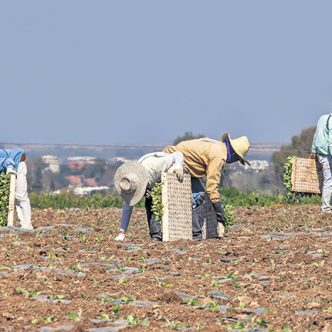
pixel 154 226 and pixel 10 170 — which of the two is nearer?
pixel 154 226

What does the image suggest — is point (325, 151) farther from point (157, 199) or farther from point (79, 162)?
point (79, 162)

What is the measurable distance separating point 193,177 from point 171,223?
721 mm

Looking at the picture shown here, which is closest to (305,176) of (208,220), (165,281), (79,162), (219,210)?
(208,220)

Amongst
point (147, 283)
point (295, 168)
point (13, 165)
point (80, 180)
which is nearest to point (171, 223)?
point (13, 165)

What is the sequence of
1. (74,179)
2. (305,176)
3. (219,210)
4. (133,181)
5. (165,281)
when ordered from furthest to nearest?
(74,179)
(305,176)
(219,210)
(133,181)
(165,281)

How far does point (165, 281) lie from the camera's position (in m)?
11.8

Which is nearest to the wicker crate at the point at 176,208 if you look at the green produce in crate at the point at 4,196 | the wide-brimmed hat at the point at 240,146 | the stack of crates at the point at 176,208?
the stack of crates at the point at 176,208

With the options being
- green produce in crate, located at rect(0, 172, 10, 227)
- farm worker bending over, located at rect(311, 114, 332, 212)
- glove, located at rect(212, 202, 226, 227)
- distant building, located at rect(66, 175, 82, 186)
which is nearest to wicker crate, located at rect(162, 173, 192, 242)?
glove, located at rect(212, 202, 226, 227)

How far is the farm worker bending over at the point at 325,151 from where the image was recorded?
2045 centimetres

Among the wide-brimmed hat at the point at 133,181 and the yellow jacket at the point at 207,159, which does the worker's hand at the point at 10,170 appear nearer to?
the yellow jacket at the point at 207,159

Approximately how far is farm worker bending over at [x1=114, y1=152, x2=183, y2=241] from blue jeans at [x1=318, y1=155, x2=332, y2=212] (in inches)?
212

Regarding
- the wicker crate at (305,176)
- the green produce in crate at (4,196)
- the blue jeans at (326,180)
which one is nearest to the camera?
the green produce in crate at (4,196)

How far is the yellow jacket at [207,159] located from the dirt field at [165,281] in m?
0.68

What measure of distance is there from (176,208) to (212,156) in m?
0.78
